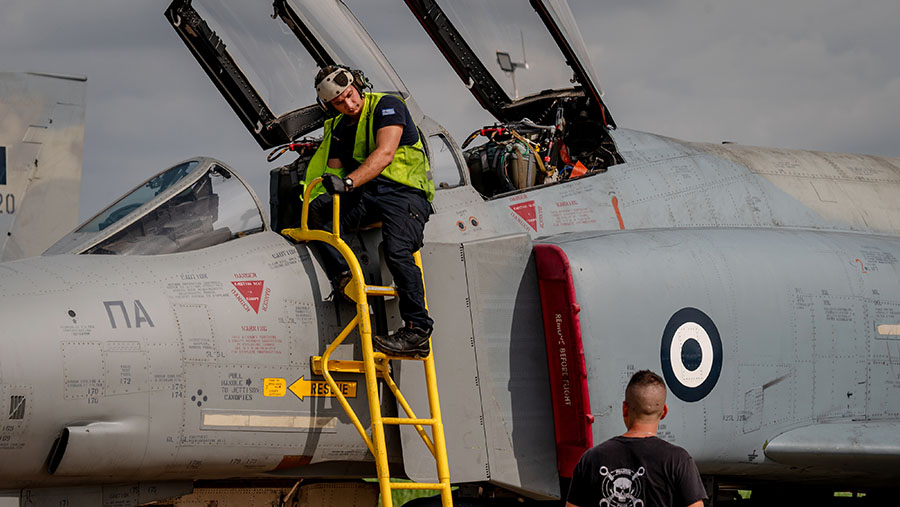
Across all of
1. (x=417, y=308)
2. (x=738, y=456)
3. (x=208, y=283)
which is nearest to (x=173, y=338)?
(x=208, y=283)

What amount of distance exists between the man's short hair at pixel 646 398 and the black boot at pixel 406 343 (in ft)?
6.84

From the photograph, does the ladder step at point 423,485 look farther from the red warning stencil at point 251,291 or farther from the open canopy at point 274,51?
the open canopy at point 274,51

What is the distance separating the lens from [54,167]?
33.9 feet

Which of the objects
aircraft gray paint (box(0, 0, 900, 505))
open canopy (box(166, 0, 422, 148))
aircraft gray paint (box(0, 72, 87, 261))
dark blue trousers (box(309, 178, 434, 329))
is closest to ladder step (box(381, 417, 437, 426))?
aircraft gray paint (box(0, 0, 900, 505))

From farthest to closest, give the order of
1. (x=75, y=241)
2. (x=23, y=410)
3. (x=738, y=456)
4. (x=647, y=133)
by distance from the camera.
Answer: (x=647, y=133) < (x=738, y=456) < (x=75, y=241) < (x=23, y=410)

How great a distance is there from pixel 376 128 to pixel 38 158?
543 centimetres

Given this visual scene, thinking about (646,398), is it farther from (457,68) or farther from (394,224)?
(457,68)

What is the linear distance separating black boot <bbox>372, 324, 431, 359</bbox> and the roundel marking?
164 centimetres

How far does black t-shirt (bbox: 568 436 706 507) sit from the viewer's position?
12.2 ft

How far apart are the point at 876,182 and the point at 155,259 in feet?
20.0

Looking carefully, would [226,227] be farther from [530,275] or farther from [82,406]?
[530,275]

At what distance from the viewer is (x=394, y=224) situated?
5.93m

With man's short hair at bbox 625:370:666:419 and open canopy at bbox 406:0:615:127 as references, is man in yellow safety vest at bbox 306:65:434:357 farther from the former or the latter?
man's short hair at bbox 625:370:666:419

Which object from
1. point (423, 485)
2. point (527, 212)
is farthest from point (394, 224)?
point (423, 485)
